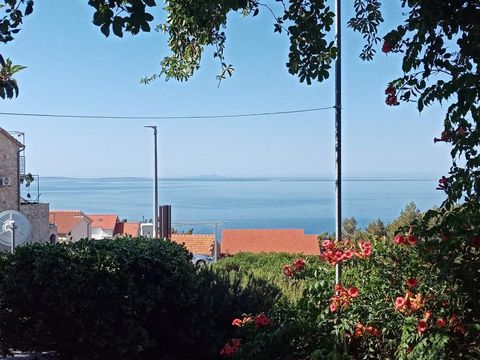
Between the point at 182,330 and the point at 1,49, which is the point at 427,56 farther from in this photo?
the point at 182,330

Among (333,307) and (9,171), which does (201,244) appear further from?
(333,307)

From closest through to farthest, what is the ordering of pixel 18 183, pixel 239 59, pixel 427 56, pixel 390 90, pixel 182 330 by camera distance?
pixel 427 56 → pixel 390 90 → pixel 239 59 → pixel 182 330 → pixel 18 183

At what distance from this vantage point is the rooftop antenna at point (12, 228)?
16.7 ft

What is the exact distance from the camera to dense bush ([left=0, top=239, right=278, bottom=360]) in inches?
105

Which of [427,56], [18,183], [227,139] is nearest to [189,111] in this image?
[227,139]

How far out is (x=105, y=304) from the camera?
2734mm

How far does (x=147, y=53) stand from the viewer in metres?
3.02

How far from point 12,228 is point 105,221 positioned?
13012 mm

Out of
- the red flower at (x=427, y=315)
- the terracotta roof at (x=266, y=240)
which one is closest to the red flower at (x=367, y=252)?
the red flower at (x=427, y=315)

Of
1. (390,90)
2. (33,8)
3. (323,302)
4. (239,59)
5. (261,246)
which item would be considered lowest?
(261,246)

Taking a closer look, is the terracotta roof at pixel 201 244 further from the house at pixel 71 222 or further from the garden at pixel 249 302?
the garden at pixel 249 302

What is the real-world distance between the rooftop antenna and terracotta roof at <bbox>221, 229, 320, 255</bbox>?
923 cm

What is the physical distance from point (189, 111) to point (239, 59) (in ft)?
25.4

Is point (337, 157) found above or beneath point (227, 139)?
beneath
